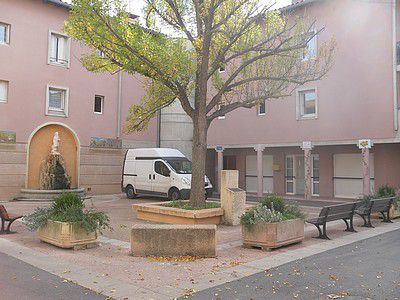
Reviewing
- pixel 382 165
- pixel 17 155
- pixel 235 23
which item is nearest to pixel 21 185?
pixel 17 155

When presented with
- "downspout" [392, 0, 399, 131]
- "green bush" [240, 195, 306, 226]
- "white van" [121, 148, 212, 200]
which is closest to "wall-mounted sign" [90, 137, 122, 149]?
"white van" [121, 148, 212, 200]

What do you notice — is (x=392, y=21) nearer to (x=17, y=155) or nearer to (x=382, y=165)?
(x=382, y=165)

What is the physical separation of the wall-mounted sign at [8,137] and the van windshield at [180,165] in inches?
286

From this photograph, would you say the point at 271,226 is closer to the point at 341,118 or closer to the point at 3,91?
the point at 341,118

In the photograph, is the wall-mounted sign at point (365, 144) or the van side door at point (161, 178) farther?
the van side door at point (161, 178)

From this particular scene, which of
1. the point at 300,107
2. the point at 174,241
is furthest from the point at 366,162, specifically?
the point at 174,241

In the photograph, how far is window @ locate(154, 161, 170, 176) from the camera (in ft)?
61.6

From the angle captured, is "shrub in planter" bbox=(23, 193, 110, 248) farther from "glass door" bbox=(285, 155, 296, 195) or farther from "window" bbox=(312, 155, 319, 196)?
"glass door" bbox=(285, 155, 296, 195)

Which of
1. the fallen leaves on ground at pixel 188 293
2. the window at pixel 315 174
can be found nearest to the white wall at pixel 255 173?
the window at pixel 315 174

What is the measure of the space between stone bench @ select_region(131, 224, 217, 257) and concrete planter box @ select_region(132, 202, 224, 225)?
9.28 ft

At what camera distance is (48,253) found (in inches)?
315

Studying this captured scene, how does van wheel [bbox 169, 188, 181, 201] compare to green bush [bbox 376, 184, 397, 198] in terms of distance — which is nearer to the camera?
green bush [bbox 376, 184, 397, 198]

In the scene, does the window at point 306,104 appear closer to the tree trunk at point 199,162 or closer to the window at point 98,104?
the tree trunk at point 199,162

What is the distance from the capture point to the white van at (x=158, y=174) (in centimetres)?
1828
